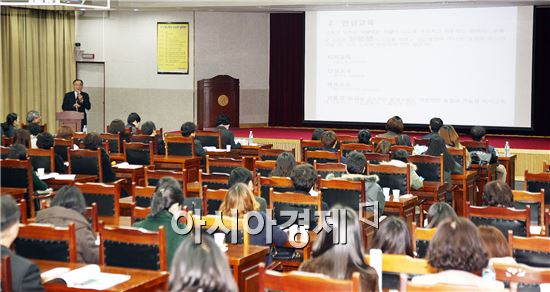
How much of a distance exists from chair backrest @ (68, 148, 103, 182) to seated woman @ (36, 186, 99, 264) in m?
4.60

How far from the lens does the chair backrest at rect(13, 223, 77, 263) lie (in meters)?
5.50

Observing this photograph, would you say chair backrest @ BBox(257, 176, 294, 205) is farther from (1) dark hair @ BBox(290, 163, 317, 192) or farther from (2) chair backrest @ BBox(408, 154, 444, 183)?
(2) chair backrest @ BBox(408, 154, 444, 183)

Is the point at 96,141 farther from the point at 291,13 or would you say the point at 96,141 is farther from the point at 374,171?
the point at 291,13

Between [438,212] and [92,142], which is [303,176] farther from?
[92,142]

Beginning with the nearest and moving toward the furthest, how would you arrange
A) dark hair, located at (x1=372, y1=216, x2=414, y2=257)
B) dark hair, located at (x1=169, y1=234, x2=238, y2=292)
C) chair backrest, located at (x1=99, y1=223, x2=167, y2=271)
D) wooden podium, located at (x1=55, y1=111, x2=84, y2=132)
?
1. dark hair, located at (x1=169, y1=234, x2=238, y2=292)
2. dark hair, located at (x1=372, y1=216, x2=414, y2=257)
3. chair backrest, located at (x1=99, y1=223, x2=167, y2=271)
4. wooden podium, located at (x1=55, y1=111, x2=84, y2=132)

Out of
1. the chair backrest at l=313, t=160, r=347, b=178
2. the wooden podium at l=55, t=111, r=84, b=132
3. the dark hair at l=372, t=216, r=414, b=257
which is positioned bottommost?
the dark hair at l=372, t=216, r=414, b=257

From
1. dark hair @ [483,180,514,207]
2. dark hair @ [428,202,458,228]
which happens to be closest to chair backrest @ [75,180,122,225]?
dark hair @ [428,202,458,228]

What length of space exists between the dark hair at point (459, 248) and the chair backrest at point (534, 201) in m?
3.23

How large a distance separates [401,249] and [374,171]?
440 cm

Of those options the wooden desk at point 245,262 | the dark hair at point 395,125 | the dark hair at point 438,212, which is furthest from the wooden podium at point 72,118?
the dark hair at point 438,212

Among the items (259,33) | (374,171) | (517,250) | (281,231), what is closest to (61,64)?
(259,33)

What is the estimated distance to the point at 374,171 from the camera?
9.41 metres

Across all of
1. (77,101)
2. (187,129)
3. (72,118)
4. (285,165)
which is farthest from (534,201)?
(77,101)

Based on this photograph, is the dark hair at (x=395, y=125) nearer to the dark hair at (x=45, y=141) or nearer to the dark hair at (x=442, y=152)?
the dark hair at (x=442, y=152)
